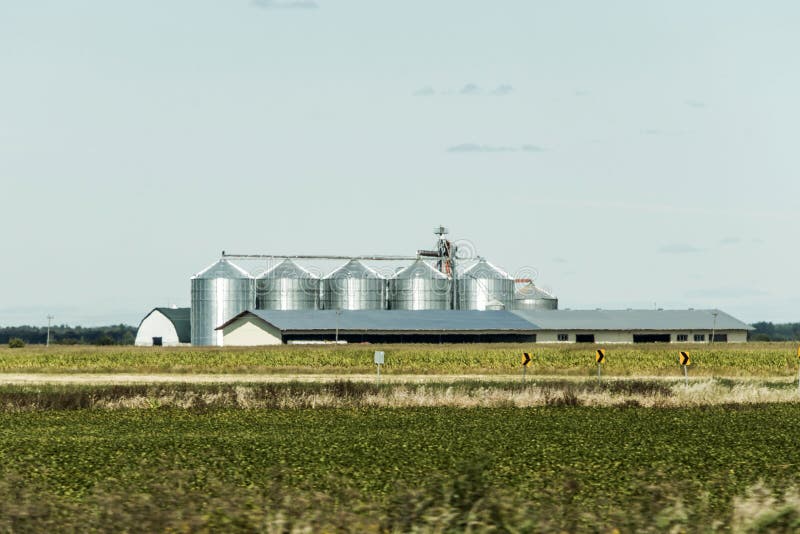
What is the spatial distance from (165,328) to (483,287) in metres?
36.5

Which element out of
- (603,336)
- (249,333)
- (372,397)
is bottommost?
(372,397)

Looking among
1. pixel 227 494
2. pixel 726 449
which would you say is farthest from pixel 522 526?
pixel 726 449

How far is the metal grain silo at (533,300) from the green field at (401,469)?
301ft

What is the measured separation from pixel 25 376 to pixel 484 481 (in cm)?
6713

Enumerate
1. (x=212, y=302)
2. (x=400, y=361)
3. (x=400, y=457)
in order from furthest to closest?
(x=212, y=302), (x=400, y=361), (x=400, y=457)

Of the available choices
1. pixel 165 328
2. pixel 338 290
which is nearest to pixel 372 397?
pixel 338 290

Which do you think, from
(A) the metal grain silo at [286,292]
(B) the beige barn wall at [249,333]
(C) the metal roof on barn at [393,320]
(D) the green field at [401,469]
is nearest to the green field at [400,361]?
(B) the beige barn wall at [249,333]

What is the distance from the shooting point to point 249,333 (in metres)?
114

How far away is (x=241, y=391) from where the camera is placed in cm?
4994

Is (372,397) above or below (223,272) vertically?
below

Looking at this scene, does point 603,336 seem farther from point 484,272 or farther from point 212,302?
point 212,302

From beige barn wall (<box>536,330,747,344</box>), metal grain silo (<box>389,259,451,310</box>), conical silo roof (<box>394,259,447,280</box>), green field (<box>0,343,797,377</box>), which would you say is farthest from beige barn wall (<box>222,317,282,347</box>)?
beige barn wall (<box>536,330,747,344</box>)

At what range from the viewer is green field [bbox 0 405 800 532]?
14.3 metres

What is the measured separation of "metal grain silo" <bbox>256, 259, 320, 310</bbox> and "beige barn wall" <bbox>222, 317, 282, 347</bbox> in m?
9.28
